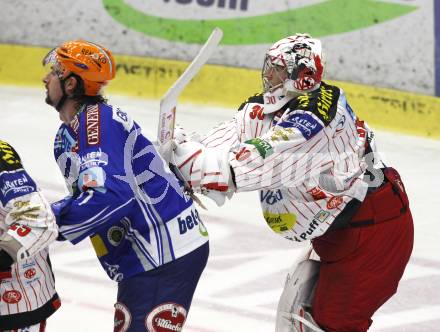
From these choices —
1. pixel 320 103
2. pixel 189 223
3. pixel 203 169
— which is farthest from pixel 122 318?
pixel 320 103

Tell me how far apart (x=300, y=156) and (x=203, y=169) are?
0.38 meters

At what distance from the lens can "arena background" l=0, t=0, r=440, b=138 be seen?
31.5 ft

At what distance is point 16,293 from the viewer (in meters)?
4.02

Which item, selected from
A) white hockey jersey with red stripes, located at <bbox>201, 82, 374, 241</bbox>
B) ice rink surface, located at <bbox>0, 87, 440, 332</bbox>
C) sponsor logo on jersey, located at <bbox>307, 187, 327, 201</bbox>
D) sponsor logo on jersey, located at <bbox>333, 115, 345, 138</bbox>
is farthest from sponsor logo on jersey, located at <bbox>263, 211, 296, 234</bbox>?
ice rink surface, located at <bbox>0, 87, 440, 332</bbox>

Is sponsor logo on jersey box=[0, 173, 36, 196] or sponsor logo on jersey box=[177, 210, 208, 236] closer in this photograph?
sponsor logo on jersey box=[0, 173, 36, 196]

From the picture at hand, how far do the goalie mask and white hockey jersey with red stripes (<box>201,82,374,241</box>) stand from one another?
0.17ft

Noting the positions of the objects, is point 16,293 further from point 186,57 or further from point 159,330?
point 186,57

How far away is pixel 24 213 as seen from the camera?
380cm

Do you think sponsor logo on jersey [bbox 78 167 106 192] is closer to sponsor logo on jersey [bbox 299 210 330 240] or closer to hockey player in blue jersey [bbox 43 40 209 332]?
hockey player in blue jersey [bbox 43 40 209 332]

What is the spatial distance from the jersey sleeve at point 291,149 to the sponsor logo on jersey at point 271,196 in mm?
239

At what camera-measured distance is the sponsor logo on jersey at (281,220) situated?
466 cm

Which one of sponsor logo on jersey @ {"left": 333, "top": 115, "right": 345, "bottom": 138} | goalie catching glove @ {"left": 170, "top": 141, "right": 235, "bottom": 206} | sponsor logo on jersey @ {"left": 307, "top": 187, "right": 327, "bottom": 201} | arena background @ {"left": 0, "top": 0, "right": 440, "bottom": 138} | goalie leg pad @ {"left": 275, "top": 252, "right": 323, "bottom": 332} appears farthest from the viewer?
arena background @ {"left": 0, "top": 0, "right": 440, "bottom": 138}

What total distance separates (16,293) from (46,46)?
287 inches

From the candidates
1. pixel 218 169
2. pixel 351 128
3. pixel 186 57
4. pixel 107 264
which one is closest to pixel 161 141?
pixel 218 169
